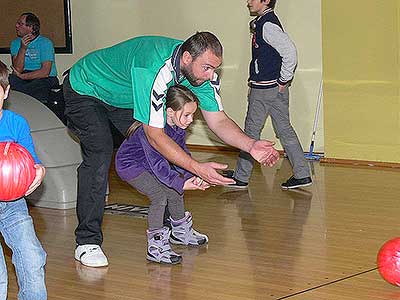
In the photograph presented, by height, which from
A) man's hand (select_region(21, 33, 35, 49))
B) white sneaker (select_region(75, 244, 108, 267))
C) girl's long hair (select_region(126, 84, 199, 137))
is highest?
man's hand (select_region(21, 33, 35, 49))

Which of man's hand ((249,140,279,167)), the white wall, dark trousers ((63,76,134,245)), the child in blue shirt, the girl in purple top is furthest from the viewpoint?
the white wall

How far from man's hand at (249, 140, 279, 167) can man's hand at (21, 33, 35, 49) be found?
19.2 ft

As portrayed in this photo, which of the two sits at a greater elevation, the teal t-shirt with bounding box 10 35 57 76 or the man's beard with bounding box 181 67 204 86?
the man's beard with bounding box 181 67 204 86

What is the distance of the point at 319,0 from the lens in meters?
8.72

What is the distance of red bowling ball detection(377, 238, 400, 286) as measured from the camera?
167 inches

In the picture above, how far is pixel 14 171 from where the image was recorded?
10.9 ft

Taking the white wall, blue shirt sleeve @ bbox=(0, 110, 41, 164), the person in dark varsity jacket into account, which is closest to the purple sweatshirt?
blue shirt sleeve @ bbox=(0, 110, 41, 164)

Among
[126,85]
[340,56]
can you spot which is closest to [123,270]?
[126,85]

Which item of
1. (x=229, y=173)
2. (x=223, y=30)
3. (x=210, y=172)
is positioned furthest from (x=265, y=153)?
(x=223, y=30)

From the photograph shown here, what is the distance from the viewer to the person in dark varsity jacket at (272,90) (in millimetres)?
7141

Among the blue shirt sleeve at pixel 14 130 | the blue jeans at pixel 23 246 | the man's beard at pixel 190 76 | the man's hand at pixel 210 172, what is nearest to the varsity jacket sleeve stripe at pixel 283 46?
the man's beard at pixel 190 76

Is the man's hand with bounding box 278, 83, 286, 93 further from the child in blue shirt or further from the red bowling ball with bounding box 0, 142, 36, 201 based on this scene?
the red bowling ball with bounding box 0, 142, 36, 201

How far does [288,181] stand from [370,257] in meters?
2.43

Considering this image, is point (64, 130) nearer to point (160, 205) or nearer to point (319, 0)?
point (160, 205)
